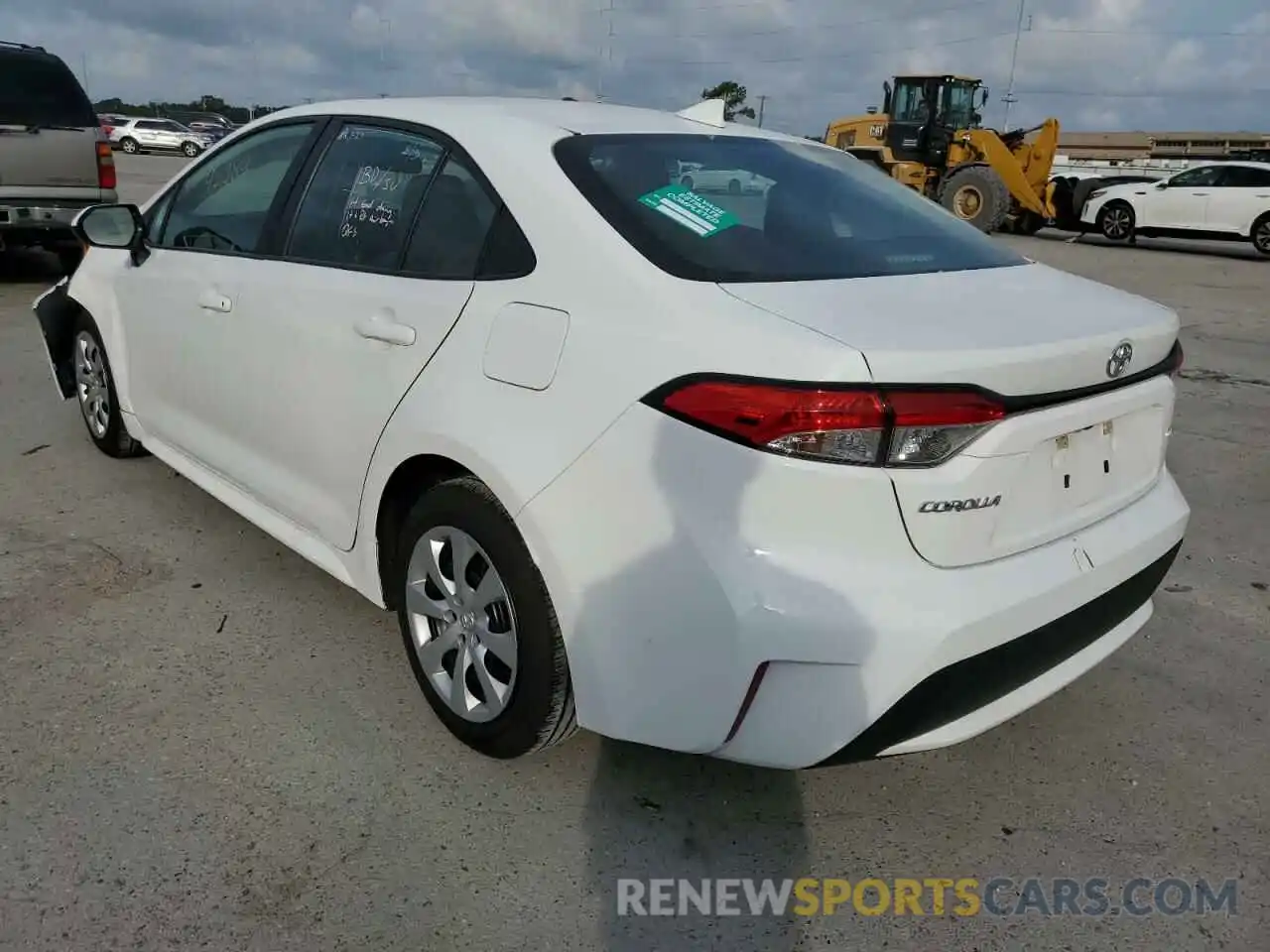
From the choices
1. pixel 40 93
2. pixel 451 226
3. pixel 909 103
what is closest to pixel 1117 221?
pixel 909 103

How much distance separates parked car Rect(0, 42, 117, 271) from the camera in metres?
8.48

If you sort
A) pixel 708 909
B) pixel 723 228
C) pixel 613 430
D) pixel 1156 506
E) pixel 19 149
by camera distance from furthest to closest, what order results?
pixel 19 149, pixel 1156 506, pixel 723 228, pixel 708 909, pixel 613 430

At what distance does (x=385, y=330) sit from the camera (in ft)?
8.73

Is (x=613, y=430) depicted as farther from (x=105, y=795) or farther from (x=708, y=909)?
(x=105, y=795)

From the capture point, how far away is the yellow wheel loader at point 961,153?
1833 centimetres

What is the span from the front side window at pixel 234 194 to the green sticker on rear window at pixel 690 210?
1452 millimetres

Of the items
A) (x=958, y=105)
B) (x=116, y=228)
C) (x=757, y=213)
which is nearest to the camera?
(x=757, y=213)

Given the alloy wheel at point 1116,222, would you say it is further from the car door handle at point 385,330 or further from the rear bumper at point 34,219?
the car door handle at point 385,330

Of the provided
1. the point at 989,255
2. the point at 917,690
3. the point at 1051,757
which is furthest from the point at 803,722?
the point at 989,255

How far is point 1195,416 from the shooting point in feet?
20.7

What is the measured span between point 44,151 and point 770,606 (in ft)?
29.6

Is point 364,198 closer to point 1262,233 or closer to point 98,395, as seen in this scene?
point 98,395

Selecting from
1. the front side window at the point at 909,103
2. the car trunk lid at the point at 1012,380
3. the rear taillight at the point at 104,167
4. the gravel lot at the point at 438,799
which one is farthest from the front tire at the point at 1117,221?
the car trunk lid at the point at 1012,380

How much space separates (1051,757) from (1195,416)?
4407 mm
